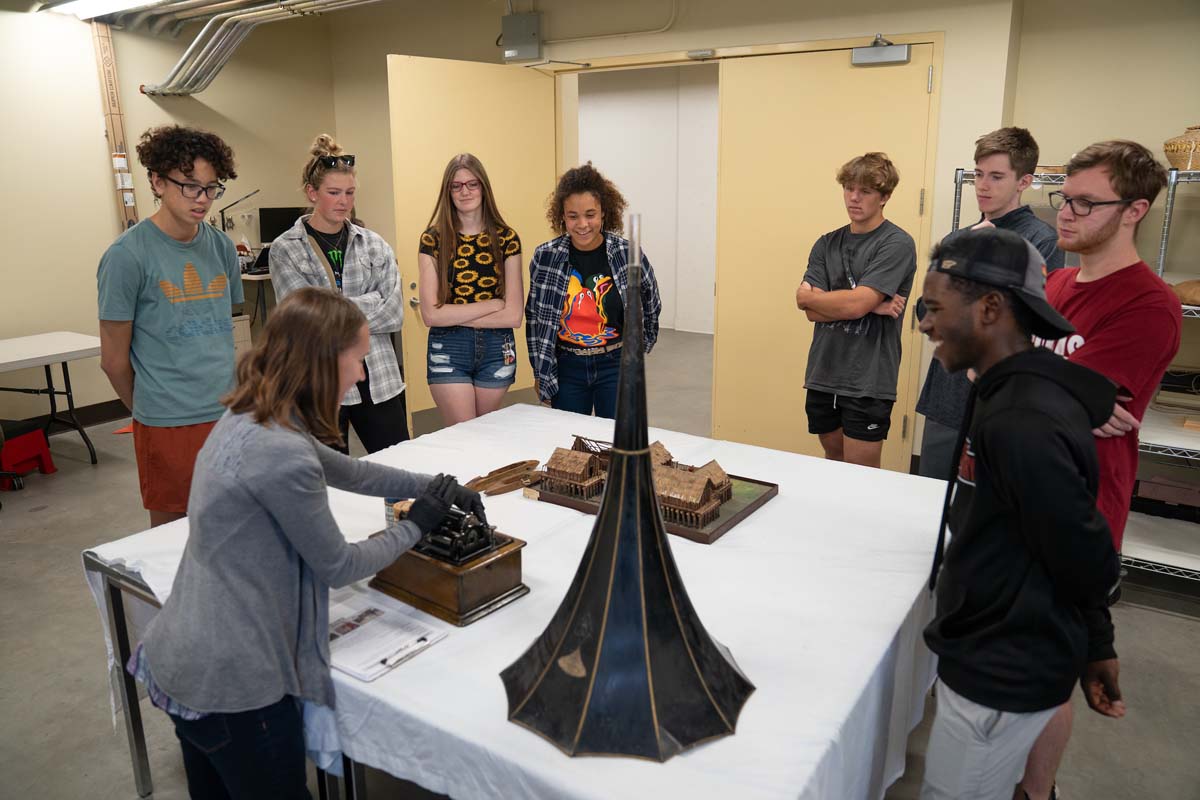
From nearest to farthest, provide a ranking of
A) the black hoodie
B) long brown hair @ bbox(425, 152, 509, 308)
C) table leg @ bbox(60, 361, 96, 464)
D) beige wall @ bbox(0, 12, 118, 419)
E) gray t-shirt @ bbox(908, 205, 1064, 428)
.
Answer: the black hoodie → gray t-shirt @ bbox(908, 205, 1064, 428) → long brown hair @ bbox(425, 152, 509, 308) → table leg @ bbox(60, 361, 96, 464) → beige wall @ bbox(0, 12, 118, 419)

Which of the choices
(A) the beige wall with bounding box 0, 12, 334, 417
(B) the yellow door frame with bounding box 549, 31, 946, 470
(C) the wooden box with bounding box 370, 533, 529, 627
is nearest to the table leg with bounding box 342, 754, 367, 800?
(C) the wooden box with bounding box 370, 533, 529, 627

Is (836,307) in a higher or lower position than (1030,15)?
lower

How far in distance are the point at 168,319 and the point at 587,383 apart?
4.45ft

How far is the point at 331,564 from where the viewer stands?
1.35m

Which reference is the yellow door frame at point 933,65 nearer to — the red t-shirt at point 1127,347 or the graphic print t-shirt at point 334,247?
the red t-shirt at point 1127,347

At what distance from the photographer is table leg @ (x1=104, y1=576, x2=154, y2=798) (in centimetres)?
187

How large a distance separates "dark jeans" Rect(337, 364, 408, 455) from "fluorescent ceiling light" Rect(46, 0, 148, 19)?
3509 mm

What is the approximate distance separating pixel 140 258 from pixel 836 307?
86.7 inches

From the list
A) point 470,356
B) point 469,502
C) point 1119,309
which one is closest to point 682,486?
point 469,502

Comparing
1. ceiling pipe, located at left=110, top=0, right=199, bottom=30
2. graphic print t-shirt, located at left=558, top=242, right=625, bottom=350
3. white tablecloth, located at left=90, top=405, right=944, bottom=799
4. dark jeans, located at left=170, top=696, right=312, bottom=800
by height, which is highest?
ceiling pipe, located at left=110, top=0, right=199, bottom=30

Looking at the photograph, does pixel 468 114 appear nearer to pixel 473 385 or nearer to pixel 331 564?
pixel 473 385

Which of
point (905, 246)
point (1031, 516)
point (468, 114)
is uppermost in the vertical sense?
point (468, 114)

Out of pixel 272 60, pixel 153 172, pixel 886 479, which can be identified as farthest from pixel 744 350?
pixel 272 60

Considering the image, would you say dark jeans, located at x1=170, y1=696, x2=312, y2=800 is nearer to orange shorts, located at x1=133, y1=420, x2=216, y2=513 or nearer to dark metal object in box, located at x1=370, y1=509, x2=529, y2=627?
dark metal object in box, located at x1=370, y1=509, x2=529, y2=627
